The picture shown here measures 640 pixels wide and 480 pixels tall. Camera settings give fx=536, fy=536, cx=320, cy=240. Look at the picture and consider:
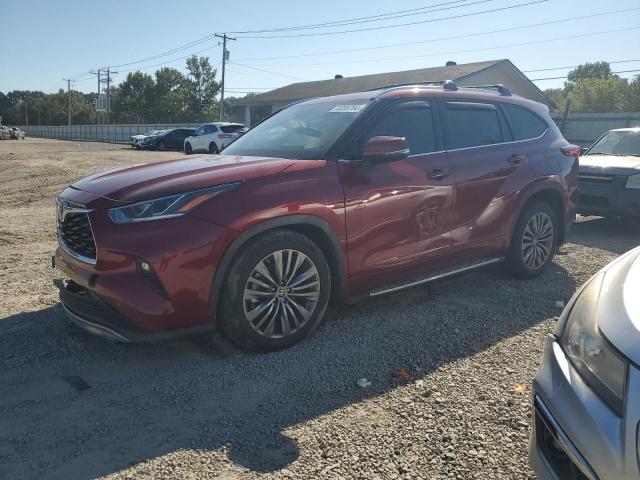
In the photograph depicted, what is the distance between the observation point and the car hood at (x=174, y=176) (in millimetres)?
3295

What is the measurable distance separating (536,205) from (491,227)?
79 cm

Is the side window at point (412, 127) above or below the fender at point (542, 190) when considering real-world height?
above

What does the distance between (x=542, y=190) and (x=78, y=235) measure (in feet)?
13.7

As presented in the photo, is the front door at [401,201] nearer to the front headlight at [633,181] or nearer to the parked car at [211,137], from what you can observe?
the front headlight at [633,181]

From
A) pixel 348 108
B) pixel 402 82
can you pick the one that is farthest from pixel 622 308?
pixel 402 82

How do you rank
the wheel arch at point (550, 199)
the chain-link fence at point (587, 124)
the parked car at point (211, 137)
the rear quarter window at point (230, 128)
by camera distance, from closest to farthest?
the wheel arch at point (550, 199)
the chain-link fence at point (587, 124)
the parked car at point (211, 137)
the rear quarter window at point (230, 128)

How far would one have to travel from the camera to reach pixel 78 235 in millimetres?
3414

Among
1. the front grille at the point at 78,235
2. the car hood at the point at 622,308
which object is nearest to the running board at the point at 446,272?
the car hood at the point at 622,308

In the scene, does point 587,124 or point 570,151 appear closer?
point 570,151

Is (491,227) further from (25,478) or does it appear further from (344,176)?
(25,478)

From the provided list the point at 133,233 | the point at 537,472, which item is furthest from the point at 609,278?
the point at 133,233

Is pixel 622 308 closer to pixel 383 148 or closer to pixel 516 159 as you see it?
pixel 383 148

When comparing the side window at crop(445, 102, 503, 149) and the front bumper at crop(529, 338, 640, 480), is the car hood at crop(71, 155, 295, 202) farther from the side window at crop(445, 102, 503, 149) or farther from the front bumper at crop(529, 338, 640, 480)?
the front bumper at crop(529, 338, 640, 480)

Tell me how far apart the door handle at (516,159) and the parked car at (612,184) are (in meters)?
3.48
